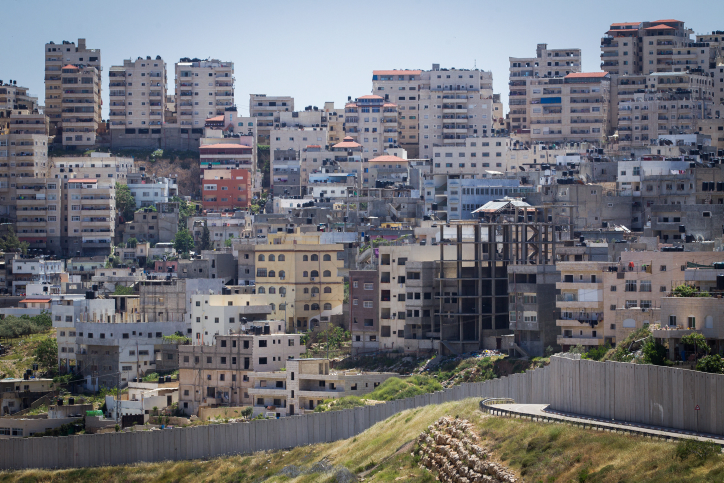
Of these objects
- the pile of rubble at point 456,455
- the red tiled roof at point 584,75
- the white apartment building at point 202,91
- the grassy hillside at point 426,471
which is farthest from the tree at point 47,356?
the red tiled roof at point 584,75

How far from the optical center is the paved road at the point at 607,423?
30547mm

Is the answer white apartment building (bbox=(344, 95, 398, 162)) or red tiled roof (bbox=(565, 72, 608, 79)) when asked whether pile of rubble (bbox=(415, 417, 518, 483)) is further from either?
white apartment building (bbox=(344, 95, 398, 162))

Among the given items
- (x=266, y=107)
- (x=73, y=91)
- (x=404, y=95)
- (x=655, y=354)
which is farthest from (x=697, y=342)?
(x=73, y=91)

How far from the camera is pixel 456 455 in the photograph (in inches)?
1390

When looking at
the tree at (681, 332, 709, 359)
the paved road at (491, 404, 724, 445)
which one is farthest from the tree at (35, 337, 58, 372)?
the tree at (681, 332, 709, 359)

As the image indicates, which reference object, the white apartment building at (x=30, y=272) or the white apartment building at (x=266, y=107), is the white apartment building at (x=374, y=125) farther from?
the white apartment building at (x=30, y=272)

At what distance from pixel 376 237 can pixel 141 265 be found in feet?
71.1

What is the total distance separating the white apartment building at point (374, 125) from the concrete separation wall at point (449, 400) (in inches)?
2794

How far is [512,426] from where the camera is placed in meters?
35.1

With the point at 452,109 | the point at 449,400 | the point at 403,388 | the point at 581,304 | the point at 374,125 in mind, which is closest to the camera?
the point at 449,400

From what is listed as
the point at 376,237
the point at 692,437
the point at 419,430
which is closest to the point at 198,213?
the point at 376,237

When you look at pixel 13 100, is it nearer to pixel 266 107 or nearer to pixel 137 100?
pixel 137 100

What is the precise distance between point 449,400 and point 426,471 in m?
8.14

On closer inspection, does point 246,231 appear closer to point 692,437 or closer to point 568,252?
point 568,252
